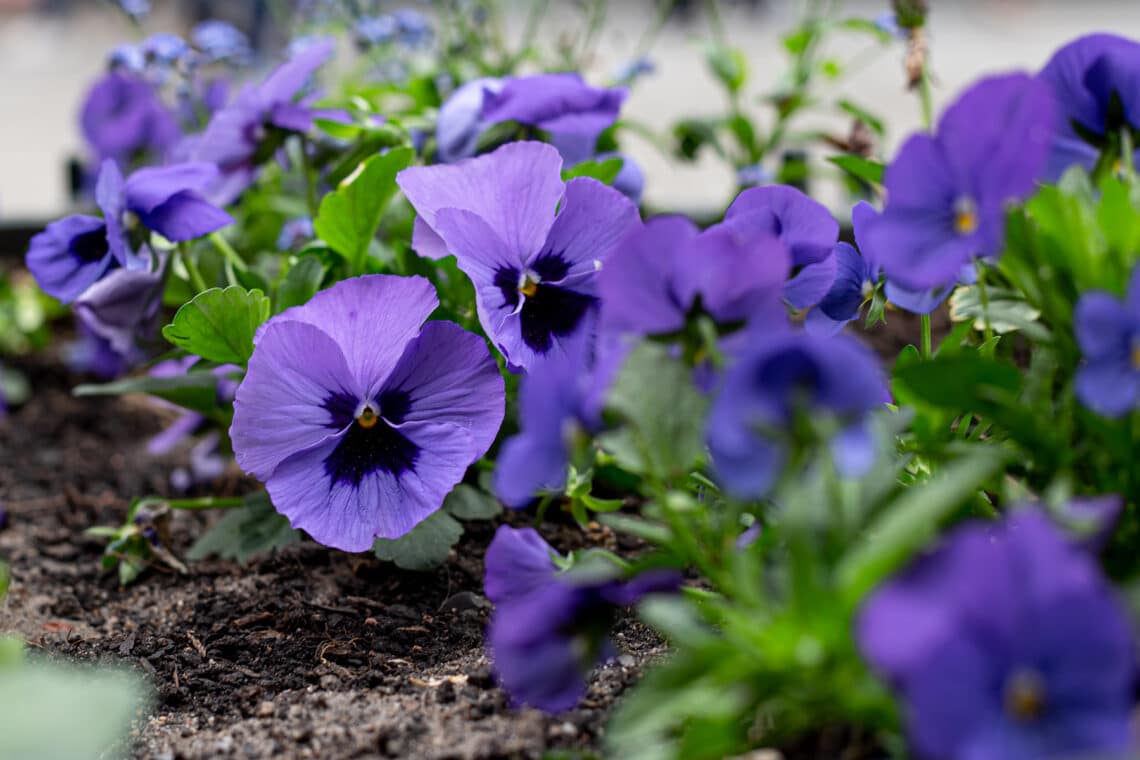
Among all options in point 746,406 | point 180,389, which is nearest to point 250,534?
point 180,389

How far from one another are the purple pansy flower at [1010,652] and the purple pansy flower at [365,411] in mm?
445

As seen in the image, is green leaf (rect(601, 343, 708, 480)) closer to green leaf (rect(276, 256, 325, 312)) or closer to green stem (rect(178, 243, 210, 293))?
green leaf (rect(276, 256, 325, 312))

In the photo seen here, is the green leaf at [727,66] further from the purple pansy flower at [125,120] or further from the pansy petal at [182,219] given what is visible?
the pansy petal at [182,219]

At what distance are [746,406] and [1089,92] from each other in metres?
0.45

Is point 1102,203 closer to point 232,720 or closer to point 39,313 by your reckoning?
point 232,720

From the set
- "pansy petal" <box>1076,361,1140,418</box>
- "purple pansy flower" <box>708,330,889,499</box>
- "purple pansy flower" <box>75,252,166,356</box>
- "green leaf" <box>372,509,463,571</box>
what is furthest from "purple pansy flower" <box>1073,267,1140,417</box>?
"purple pansy flower" <box>75,252,166,356</box>

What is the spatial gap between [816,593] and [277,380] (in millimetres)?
452

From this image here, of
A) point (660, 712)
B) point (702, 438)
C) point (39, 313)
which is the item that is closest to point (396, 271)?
point (702, 438)

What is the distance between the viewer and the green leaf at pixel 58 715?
0.54 meters

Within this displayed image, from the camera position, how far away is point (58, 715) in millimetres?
559

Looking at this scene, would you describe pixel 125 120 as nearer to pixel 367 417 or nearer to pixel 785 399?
pixel 367 417

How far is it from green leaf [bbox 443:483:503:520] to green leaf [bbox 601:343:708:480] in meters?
0.48

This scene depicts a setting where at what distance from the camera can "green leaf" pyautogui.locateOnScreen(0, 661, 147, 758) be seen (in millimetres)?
543

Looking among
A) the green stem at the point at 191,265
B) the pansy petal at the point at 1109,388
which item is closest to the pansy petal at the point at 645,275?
the pansy petal at the point at 1109,388
